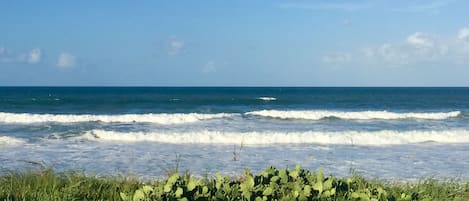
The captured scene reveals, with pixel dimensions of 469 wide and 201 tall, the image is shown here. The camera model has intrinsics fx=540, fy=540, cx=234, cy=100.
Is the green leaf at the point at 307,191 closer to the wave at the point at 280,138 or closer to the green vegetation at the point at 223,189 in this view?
the green vegetation at the point at 223,189

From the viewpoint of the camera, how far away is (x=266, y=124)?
24484 mm

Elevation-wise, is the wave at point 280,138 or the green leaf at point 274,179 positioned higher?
the green leaf at point 274,179

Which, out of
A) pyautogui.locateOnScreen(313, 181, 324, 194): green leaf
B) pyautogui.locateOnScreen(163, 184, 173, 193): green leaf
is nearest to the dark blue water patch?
pyautogui.locateOnScreen(313, 181, 324, 194): green leaf

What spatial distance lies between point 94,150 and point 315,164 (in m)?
6.01

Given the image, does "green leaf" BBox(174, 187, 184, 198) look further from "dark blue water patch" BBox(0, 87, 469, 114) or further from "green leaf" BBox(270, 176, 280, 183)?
"dark blue water patch" BBox(0, 87, 469, 114)

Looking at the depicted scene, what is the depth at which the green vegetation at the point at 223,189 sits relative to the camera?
4617 mm

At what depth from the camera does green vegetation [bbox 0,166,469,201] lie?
4.62 metres

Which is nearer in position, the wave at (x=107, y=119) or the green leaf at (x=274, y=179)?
the green leaf at (x=274, y=179)

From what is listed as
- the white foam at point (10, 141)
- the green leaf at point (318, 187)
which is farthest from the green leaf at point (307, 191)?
the white foam at point (10, 141)

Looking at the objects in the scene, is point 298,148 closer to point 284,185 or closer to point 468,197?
point 468,197

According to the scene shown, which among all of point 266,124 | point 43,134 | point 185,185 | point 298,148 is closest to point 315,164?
point 298,148

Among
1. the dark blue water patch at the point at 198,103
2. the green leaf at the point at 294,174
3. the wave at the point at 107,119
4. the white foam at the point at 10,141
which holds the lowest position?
the white foam at the point at 10,141

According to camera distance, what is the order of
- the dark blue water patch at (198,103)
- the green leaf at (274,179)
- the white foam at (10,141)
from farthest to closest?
1. the dark blue water patch at (198,103)
2. the white foam at (10,141)
3. the green leaf at (274,179)

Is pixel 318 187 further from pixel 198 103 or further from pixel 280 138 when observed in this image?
pixel 198 103
